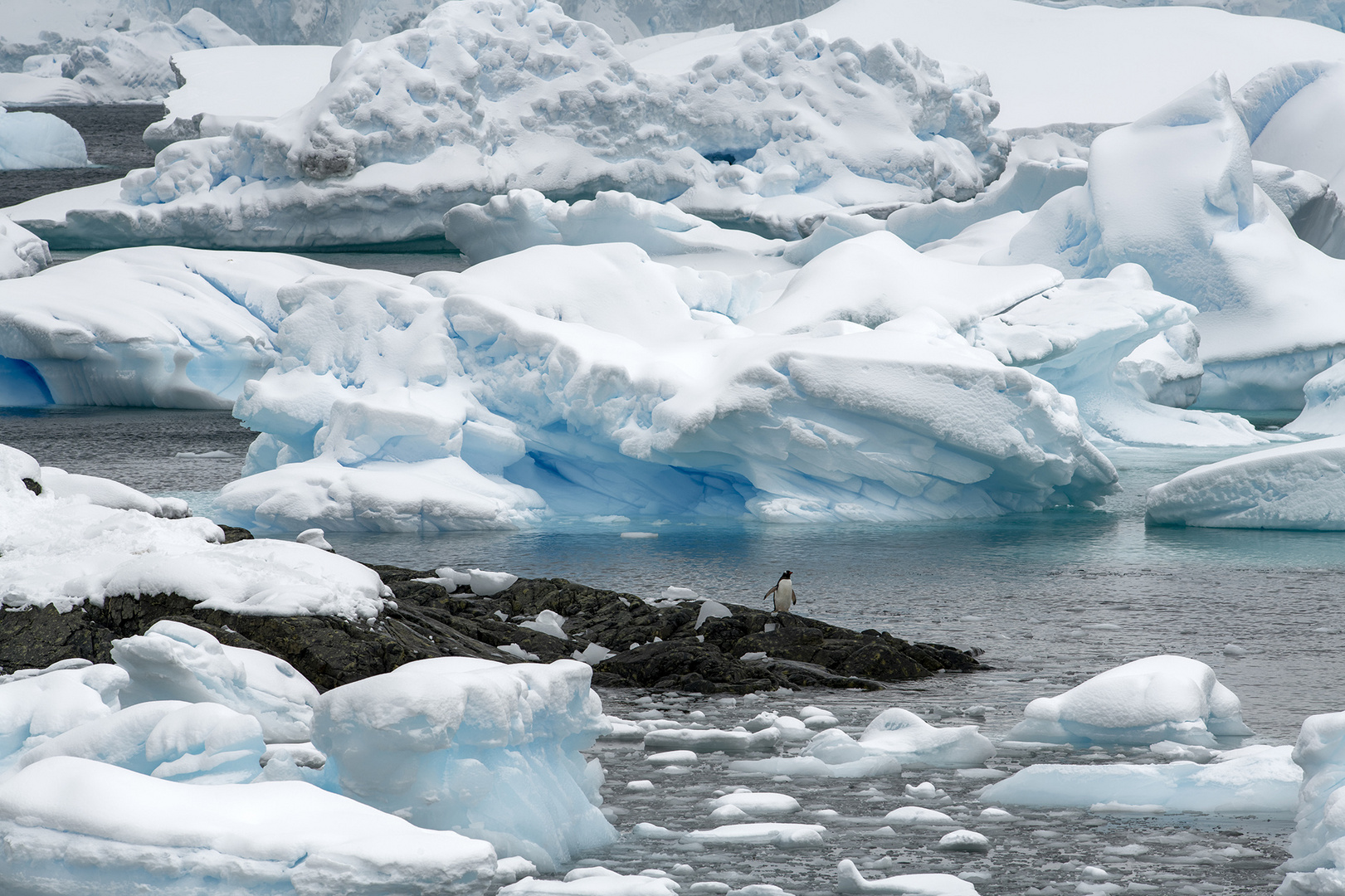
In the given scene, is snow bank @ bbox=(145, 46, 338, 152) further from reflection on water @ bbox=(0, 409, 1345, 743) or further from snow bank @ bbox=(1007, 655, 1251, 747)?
snow bank @ bbox=(1007, 655, 1251, 747)

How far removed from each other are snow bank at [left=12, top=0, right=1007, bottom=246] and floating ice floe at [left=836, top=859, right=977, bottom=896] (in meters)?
20.5

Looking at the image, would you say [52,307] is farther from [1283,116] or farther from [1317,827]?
[1283,116]

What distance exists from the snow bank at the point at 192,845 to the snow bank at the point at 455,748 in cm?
37

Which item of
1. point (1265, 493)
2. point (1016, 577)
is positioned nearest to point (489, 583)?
point (1016, 577)

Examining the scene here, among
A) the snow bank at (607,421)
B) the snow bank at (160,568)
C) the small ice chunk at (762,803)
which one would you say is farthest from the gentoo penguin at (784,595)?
the snow bank at (607,421)

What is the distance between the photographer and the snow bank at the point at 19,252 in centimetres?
2130

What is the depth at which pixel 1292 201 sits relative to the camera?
20891 mm

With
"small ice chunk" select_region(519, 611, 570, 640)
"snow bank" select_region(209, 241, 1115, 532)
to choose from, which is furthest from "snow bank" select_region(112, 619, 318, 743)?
"snow bank" select_region(209, 241, 1115, 532)

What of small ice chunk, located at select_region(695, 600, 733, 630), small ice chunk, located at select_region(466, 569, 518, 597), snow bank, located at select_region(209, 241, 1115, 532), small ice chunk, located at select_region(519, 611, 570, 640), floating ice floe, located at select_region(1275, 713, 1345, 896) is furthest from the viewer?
snow bank, located at select_region(209, 241, 1115, 532)

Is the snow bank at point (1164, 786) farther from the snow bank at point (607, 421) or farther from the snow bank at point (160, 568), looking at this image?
the snow bank at point (607, 421)

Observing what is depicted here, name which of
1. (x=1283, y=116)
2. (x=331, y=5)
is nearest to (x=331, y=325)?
(x=1283, y=116)

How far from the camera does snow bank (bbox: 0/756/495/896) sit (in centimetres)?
316

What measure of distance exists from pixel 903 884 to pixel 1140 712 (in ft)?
6.68

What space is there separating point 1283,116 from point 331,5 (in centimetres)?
2977
